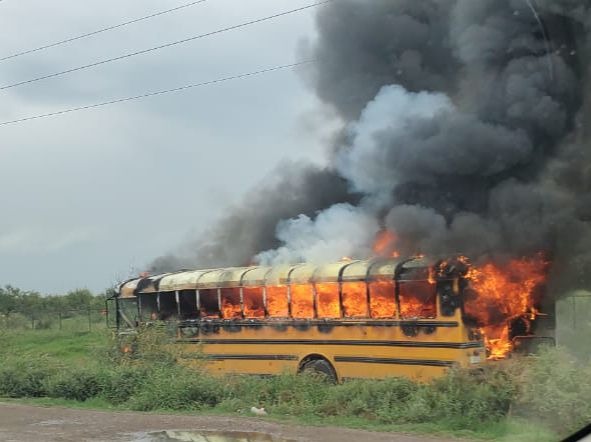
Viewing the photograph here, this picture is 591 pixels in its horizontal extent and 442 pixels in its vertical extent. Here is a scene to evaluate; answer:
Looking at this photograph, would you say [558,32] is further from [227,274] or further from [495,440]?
[495,440]

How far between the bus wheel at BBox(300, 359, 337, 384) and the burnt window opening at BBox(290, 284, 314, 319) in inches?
30.8

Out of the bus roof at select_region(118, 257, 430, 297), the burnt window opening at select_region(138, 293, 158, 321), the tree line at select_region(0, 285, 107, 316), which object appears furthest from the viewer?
the tree line at select_region(0, 285, 107, 316)

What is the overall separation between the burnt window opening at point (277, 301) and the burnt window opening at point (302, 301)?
0.52 feet

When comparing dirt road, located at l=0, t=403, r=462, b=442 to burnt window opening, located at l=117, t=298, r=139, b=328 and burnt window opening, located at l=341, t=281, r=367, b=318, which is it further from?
burnt window opening, located at l=117, t=298, r=139, b=328

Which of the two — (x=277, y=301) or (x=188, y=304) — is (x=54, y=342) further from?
(x=277, y=301)

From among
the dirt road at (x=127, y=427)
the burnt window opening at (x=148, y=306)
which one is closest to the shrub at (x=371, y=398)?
the dirt road at (x=127, y=427)

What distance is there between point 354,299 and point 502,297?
239cm

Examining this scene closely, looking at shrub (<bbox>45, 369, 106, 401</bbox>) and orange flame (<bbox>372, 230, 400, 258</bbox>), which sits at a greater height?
orange flame (<bbox>372, 230, 400, 258</bbox>)

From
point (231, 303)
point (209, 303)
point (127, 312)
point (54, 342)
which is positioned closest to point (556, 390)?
point (231, 303)

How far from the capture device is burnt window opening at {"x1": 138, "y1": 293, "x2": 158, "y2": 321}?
15961mm

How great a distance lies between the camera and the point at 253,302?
13820 millimetres

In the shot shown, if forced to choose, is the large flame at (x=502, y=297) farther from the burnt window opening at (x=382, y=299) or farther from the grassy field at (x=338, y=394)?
the grassy field at (x=338, y=394)

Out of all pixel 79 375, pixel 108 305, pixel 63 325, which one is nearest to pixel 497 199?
pixel 79 375

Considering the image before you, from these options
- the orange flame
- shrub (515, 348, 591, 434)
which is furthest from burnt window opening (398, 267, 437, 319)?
shrub (515, 348, 591, 434)
